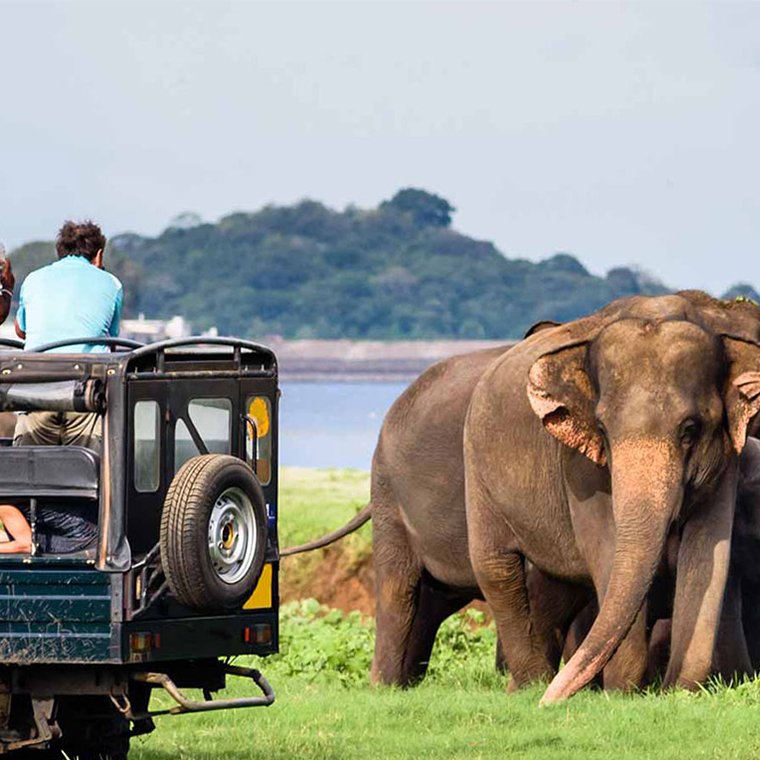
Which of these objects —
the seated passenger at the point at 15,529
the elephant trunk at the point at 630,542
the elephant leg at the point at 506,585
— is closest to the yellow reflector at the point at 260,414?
the seated passenger at the point at 15,529

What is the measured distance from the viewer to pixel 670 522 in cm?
1359

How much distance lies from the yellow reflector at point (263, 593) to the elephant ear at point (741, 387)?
13.7 ft

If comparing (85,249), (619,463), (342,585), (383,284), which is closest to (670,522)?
(619,463)

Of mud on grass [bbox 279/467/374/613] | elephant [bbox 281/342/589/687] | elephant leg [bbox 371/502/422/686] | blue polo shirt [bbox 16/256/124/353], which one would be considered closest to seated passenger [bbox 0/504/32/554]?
blue polo shirt [bbox 16/256/124/353]

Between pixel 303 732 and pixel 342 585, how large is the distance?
1229 cm

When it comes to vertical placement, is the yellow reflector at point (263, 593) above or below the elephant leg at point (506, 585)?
above

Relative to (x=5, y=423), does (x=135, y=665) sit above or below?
below

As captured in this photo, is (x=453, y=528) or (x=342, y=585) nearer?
(x=453, y=528)

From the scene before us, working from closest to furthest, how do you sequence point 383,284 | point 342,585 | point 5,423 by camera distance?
point 5,423
point 342,585
point 383,284

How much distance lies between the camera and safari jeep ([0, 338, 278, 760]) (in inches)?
392

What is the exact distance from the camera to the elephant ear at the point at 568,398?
562 inches

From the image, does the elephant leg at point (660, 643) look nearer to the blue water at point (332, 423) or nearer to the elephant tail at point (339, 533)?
the elephant tail at point (339, 533)

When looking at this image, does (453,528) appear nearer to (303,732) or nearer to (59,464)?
(303,732)

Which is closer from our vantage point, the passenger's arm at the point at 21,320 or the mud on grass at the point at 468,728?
the mud on grass at the point at 468,728
